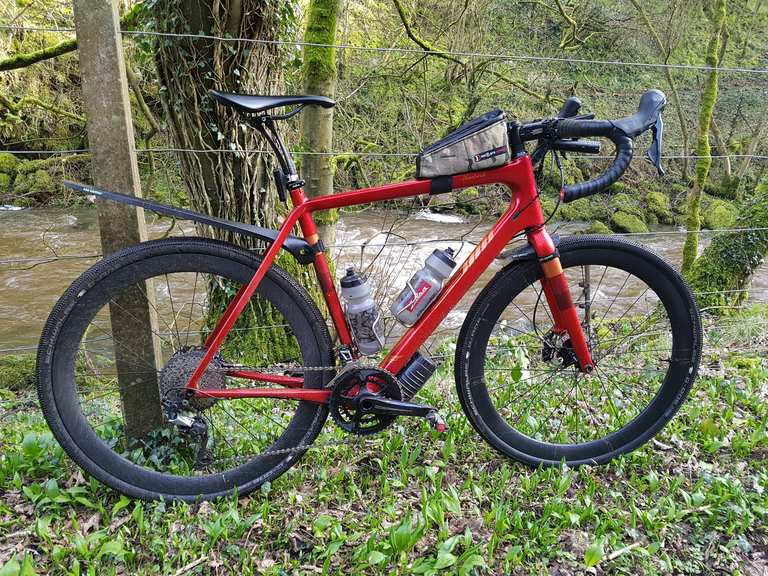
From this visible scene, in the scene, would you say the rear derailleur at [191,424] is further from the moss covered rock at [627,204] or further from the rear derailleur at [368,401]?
the moss covered rock at [627,204]

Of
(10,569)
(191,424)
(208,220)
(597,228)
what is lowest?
(597,228)

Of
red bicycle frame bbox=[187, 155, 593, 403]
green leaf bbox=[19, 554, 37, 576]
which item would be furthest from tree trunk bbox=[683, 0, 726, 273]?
green leaf bbox=[19, 554, 37, 576]

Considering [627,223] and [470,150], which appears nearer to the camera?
[470,150]

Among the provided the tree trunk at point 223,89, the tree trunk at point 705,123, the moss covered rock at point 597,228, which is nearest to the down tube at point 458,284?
the tree trunk at point 223,89

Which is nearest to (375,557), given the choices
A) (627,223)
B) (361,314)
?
(361,314)

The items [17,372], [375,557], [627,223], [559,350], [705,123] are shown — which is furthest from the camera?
[627,223]

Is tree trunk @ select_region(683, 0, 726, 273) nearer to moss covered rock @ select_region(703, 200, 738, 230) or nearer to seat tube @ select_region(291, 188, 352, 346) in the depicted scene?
seat tube @ select_region(291, 188, 352, 346)

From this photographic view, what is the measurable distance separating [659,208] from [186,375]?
10819 millimetres

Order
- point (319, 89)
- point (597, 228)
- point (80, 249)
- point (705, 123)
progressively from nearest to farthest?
point (319, 89) → point (705, 123) → point (80, 249) → point (597, 228)

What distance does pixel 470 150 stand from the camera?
1.97 m

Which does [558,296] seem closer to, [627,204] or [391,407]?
[391,407]

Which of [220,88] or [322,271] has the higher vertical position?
[220,88]

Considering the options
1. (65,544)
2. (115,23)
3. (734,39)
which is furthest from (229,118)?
(734,39)

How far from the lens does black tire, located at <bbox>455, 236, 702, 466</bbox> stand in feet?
7.17
